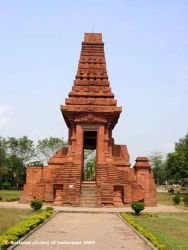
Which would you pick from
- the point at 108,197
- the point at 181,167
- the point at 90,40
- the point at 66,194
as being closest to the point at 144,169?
the point at 108,197

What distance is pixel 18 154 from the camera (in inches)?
2339

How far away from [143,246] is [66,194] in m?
15.6

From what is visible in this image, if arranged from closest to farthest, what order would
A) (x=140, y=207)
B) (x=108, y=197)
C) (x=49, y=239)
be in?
(x=49, y=239), (x=140, y=207), (x=108, y=197)

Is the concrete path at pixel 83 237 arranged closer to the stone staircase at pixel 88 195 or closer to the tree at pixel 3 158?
the stone staircase at pixel 88 195

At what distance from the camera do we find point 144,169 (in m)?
28.2

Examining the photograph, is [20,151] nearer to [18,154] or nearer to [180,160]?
[18,154]

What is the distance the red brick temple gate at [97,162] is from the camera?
2586 centimetres

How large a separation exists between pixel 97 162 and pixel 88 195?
2.43 metres

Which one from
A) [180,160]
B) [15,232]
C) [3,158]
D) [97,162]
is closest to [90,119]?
[97,162]

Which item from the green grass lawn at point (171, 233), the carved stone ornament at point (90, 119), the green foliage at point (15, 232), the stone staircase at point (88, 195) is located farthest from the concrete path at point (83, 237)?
the carved stone ornament at point (90, 119)

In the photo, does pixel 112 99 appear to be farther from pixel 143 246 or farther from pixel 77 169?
pixel 143 246

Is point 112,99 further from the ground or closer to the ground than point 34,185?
further from the ground

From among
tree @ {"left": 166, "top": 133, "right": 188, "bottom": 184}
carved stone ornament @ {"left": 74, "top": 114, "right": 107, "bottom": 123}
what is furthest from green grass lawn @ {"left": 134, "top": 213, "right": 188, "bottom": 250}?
tree @ {"left": 166, "top": 133, "right": 188, "bottom": 184}

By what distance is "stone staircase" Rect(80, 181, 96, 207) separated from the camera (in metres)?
25.2
